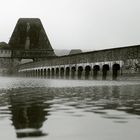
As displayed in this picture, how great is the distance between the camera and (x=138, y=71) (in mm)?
33344

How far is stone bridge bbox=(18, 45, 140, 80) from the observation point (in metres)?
34.2

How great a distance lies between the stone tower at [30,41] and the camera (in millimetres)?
98875

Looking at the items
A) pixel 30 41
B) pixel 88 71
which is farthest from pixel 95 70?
pixel 30 41

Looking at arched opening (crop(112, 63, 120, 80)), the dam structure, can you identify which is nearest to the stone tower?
the dam structure

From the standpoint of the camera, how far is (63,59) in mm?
53688

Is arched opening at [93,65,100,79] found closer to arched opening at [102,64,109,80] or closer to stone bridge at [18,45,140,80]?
stone bridge at [18,45,140,80]

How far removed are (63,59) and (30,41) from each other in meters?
47.8

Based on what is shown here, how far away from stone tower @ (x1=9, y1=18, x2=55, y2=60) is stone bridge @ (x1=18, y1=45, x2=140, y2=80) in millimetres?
37305

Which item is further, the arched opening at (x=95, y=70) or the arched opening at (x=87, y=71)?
the arched opening at (x=87, y=71)

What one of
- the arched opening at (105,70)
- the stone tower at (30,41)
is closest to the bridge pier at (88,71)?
the arched opening at (105,70)

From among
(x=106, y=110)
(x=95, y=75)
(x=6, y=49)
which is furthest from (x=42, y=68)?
(x=106, y=110)

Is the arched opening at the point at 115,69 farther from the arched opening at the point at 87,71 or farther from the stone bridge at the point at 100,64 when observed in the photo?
the arched opening at the point at 87,71

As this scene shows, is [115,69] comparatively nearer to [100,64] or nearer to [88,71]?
[100,64]

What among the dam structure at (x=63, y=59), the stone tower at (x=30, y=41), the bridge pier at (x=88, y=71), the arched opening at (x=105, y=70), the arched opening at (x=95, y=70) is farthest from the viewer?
the stone tower at (x=30, y=41)
